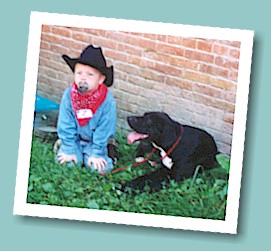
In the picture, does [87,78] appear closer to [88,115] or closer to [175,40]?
[88,115]

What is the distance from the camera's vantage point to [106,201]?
7.97ft

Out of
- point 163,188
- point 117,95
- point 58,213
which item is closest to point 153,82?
point 117,95

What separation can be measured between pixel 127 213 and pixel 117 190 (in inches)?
2.6

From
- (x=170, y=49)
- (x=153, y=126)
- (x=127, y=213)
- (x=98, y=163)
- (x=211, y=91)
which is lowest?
(x=127, y=213)

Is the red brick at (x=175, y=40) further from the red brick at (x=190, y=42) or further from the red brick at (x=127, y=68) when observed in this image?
the red brick at (x=127, y=68)


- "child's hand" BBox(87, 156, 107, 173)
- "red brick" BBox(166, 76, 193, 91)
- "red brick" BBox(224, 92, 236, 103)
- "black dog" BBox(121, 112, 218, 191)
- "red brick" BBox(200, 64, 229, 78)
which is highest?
"red brick" BBox(200, 64, 229, 78)

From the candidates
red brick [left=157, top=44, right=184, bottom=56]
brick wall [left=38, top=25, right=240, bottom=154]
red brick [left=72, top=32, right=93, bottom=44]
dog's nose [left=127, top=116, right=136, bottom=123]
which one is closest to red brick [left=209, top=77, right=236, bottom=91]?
brick wall [left=38, top=25, right=240, bottom=154]

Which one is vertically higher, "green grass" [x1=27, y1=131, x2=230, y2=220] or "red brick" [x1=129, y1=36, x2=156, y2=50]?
"red brick" [x1=129, y1=36, x2=156, y2=50]

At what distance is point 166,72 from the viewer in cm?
239

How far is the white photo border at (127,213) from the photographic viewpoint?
236cm

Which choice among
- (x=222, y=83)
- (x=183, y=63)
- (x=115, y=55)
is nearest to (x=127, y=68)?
(x=115, y=55)

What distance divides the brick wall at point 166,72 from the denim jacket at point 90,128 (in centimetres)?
3

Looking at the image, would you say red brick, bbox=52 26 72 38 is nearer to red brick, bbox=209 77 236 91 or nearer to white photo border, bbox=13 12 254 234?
white photo border, bbox=13 12 254 234

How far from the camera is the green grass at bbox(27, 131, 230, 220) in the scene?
2.40m
